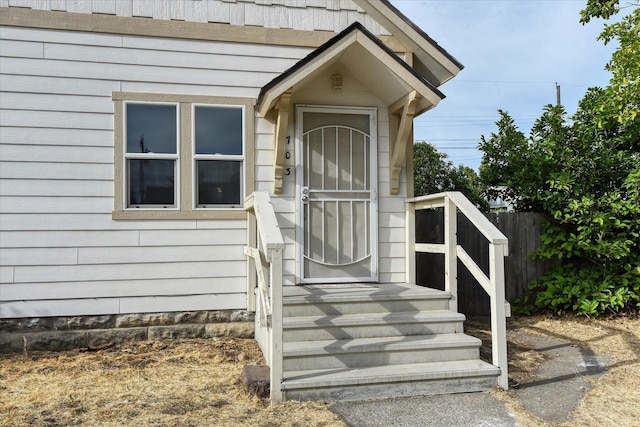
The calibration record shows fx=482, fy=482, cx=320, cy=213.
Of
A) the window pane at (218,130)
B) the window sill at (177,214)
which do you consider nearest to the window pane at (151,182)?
the window sill at (177,214)

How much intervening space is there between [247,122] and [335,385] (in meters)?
3.10

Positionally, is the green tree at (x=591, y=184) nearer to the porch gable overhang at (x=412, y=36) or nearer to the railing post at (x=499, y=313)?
the porch gable overhang at (x=412, y=36)

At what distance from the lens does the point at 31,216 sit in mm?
5008

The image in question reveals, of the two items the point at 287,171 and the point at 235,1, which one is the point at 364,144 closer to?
the point at 287,171

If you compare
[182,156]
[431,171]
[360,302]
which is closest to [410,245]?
[360,302]

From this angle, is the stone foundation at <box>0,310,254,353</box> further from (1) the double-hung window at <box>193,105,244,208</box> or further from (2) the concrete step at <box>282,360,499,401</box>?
(2) the concrete step at <box>282,360,499,401</box>

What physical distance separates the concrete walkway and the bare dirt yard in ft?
0.29

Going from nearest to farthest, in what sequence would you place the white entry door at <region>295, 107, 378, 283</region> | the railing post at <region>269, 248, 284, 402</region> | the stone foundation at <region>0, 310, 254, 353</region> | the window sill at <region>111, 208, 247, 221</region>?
1. the railing post at <region>269, 248, 284, 402</region>
2. the stone foundation at <region>0, 310, 254, 353</region>
3. the window sill at <region>111, 208, 247, 221</region>
4. the white entry door at <region>295, 107, 378, 283</region>

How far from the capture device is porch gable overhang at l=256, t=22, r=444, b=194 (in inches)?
185

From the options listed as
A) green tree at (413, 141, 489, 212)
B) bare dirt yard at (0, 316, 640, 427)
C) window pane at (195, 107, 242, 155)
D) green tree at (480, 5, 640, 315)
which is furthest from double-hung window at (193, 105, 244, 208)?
green tree at (413, 141, 489, 212)

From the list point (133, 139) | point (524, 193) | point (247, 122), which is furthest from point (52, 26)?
point (524, 193)

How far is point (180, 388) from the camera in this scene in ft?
13.0

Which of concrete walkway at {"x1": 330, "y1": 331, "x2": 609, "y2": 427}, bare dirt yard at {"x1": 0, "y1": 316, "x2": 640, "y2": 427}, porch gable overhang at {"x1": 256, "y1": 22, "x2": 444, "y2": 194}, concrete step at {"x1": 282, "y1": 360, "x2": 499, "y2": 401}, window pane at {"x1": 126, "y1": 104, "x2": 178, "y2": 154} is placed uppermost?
porch gable overhang at {"x1": 256, "y1": 22, "x2": 444, "y2": 194}

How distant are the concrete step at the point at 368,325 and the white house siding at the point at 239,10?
11.1 ft
